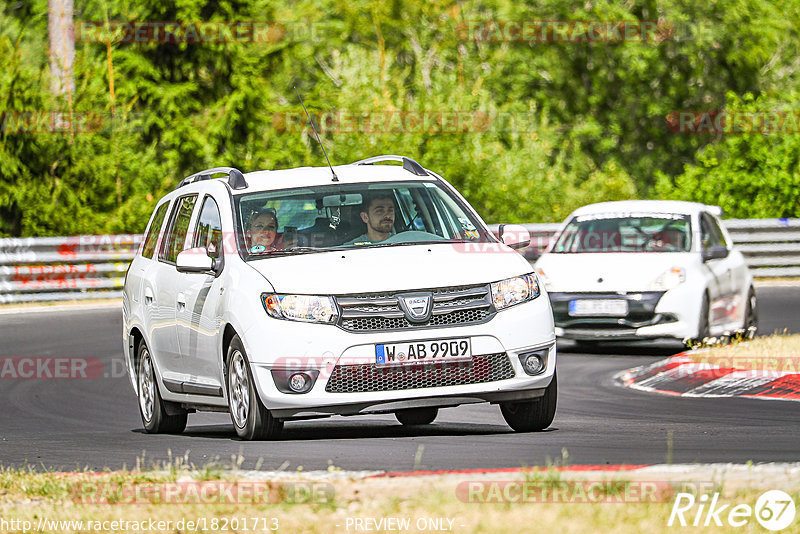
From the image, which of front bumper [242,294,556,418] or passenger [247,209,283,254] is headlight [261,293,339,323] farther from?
passenger [247,209,283,254]

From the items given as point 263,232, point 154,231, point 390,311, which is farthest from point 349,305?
point 154,231

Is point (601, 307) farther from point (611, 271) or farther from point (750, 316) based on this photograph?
point (750, 316)

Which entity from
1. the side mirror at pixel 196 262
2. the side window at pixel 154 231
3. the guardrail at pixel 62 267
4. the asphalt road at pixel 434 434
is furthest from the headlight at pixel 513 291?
the guardrail at pixel 62 267

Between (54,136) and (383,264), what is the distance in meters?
22.3

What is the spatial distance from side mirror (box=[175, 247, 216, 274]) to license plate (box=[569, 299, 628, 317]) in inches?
299

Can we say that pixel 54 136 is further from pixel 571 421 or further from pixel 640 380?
pixel 571 421

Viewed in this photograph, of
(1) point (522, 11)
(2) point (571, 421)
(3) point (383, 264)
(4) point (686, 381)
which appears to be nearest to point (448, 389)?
(3) point (383, 264)

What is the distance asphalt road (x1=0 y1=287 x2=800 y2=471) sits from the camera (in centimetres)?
876

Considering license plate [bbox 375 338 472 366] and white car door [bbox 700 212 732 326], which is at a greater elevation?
license plate [bbox 375 338 472 366]

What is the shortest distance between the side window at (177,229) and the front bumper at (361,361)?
7.16ft

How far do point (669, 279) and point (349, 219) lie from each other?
7.28 meters

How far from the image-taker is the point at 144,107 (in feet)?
131

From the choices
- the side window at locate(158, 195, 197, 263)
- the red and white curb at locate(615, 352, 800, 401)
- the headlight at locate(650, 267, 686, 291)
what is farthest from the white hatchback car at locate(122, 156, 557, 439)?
the headlight at locate(650, 267, 686, 291)

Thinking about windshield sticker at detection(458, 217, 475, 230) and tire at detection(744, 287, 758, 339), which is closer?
windshield sticker at detection(458, 217, 475, 230)
